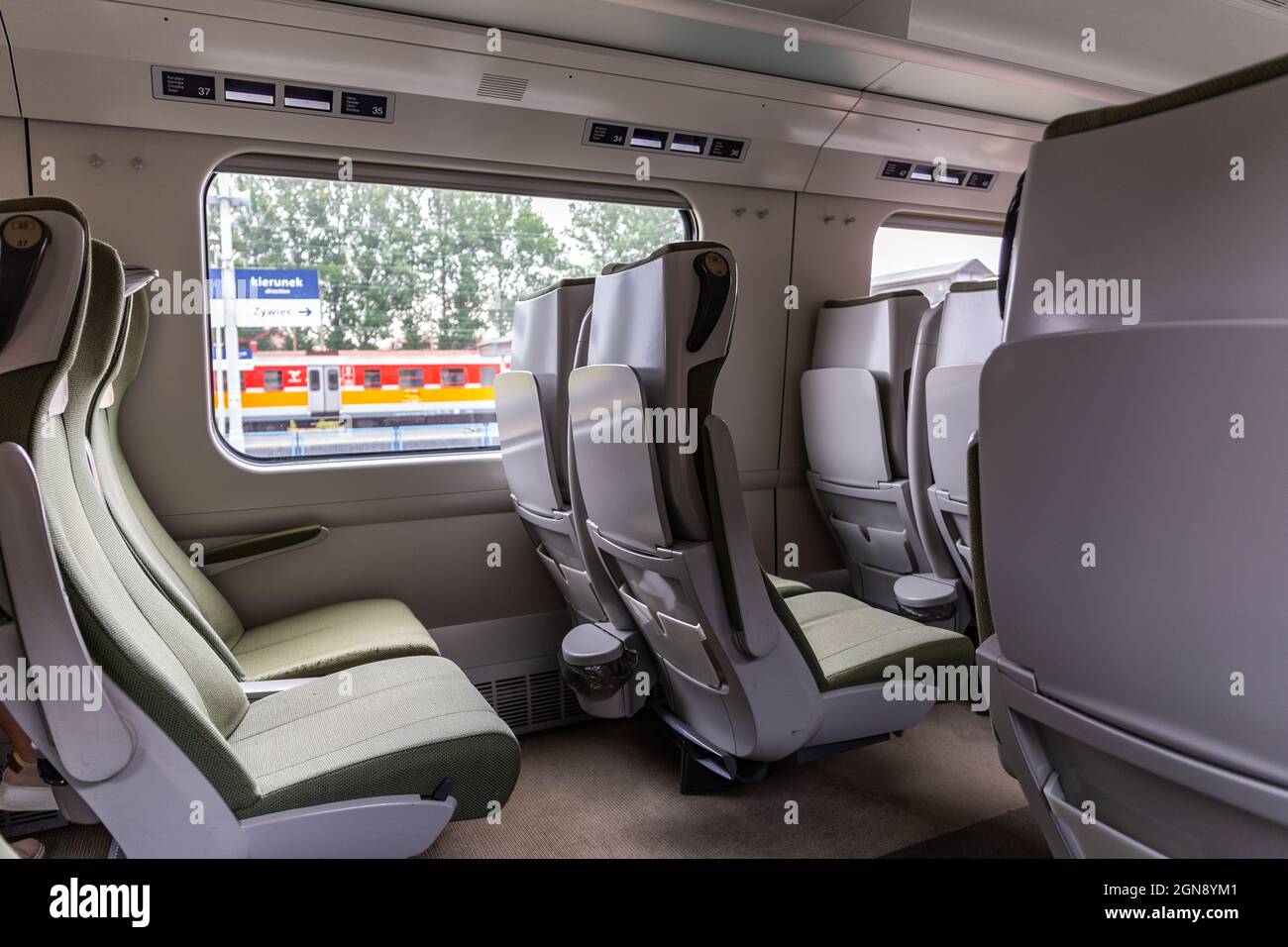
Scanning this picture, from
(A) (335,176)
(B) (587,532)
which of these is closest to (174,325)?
(A) (335,176)

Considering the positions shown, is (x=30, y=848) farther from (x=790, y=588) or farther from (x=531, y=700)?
(x=790, y=588)

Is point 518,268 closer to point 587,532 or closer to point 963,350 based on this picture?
point 587,532

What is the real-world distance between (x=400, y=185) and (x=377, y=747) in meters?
2.67

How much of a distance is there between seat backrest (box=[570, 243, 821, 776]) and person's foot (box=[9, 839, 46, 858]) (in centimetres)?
211

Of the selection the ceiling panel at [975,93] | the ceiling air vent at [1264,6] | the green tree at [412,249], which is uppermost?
the ceiling air vent at [1264,6]

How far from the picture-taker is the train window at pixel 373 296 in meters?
3.62

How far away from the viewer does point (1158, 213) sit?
3.92ft

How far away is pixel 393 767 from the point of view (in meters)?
2.01

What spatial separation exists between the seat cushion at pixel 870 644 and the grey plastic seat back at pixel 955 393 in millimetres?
563

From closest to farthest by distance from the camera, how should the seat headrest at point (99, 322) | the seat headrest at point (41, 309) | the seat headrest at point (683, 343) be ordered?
the seat headrest at point (41, 309)
the seat headrest at point (99, 322)
the seat headrest at point (683, 343)

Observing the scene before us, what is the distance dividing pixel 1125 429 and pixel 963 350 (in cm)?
254

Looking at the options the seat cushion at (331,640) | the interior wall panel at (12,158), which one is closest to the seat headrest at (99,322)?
the seat cushion at (331,640)

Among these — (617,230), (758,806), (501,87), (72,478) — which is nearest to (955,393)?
(758,806)

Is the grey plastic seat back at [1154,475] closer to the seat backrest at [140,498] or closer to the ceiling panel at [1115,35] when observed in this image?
the seat backrest at [140,498]
